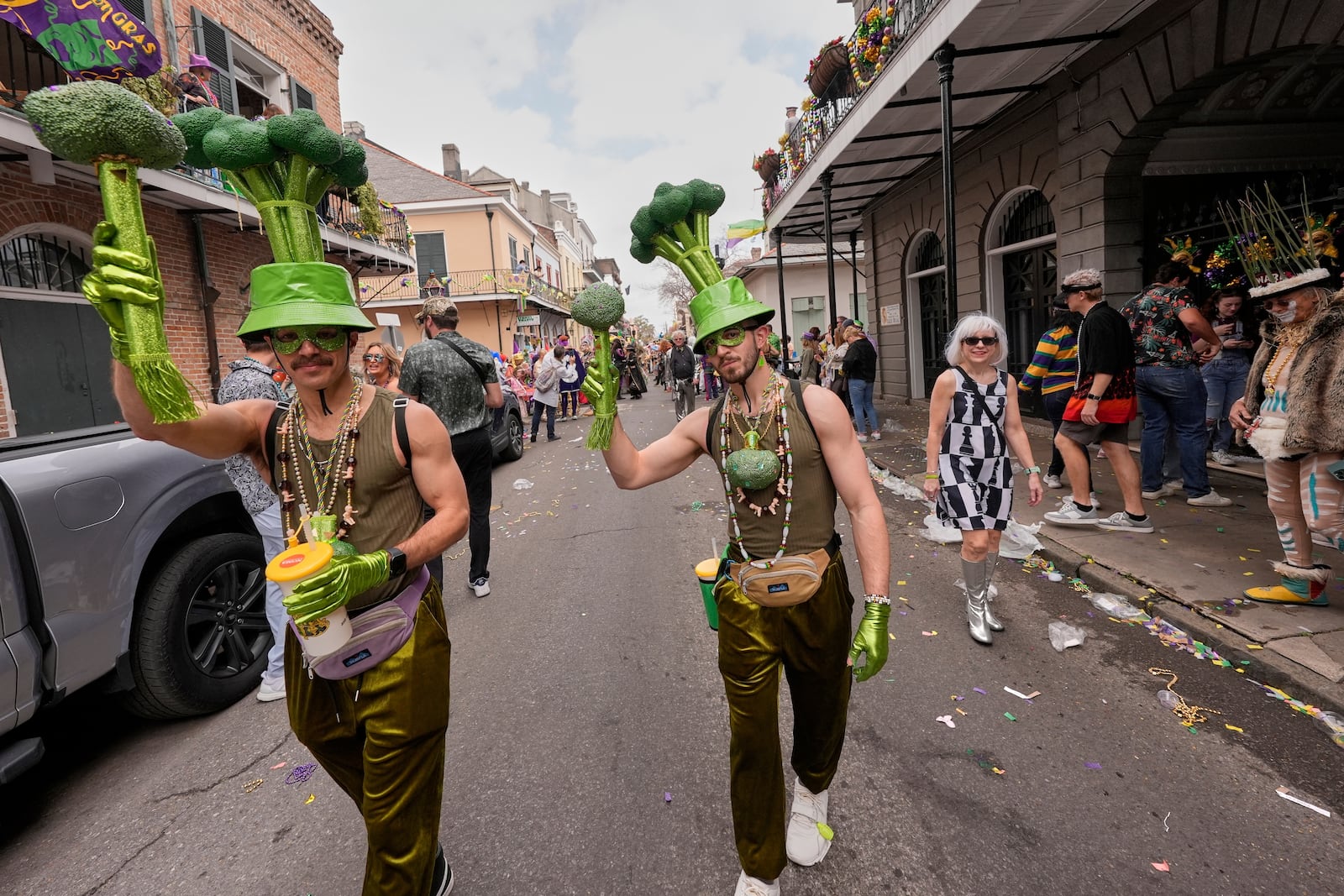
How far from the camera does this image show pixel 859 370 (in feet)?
32.3

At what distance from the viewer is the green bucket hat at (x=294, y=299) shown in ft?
5.85

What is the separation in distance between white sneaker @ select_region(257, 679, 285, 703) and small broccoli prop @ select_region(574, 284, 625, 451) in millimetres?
2536

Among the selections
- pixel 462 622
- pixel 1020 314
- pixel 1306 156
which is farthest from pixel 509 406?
pixel 1306 156

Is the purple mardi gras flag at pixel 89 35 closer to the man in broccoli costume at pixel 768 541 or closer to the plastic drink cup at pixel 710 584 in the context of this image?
the man in broccoli costume at pixel 768 541

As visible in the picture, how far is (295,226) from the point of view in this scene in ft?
6.13

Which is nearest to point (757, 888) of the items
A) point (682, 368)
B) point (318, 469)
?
point (318, 469)

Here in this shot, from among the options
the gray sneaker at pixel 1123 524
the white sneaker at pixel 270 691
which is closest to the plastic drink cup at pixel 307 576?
the white sneaker at pixel 270 691

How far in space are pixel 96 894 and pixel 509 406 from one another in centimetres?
906

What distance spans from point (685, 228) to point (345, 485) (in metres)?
1.24

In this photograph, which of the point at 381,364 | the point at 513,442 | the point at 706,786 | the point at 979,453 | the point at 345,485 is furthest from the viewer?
the point at 513,442

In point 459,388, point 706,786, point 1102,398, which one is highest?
point 459,388

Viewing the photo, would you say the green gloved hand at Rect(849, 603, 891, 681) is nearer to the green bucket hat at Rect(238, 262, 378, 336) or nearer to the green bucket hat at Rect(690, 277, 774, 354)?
the green bucket hat at Rect(690, 277, 774, 354)

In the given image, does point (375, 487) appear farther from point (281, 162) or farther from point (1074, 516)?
point (1074, 516)

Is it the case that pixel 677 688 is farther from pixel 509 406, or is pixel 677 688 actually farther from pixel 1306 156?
pixel 1306 156
